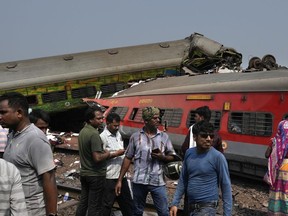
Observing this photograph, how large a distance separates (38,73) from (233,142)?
11767mm

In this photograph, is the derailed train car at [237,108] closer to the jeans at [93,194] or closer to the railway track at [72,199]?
the railway track at [72,199]

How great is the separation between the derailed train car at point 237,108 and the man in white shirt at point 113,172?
4.92 ft

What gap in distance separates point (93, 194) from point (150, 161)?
110cm

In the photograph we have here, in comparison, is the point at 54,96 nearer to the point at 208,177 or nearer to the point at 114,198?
the point at 114,198

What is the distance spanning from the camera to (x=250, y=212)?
7188mm

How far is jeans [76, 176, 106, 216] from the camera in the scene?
5.71 metres

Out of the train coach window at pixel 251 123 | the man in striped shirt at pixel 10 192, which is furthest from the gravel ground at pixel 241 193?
the man in striped shirt at pixel 10 192

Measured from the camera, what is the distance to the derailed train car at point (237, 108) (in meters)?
8.57

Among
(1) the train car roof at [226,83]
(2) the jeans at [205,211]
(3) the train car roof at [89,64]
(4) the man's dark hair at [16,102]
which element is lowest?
(2) the jeans at [205,211]

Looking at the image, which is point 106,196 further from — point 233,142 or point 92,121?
point 233,142

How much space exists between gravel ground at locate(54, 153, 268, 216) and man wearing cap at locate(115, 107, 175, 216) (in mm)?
1984

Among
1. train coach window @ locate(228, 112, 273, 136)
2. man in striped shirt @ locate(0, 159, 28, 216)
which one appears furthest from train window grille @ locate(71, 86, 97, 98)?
man in striped shirt @ locate(0, 159, 28, 216)

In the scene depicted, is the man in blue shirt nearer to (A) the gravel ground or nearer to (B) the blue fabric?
(B) the blue fabric

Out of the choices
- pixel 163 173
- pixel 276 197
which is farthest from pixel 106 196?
pixel 276 197
